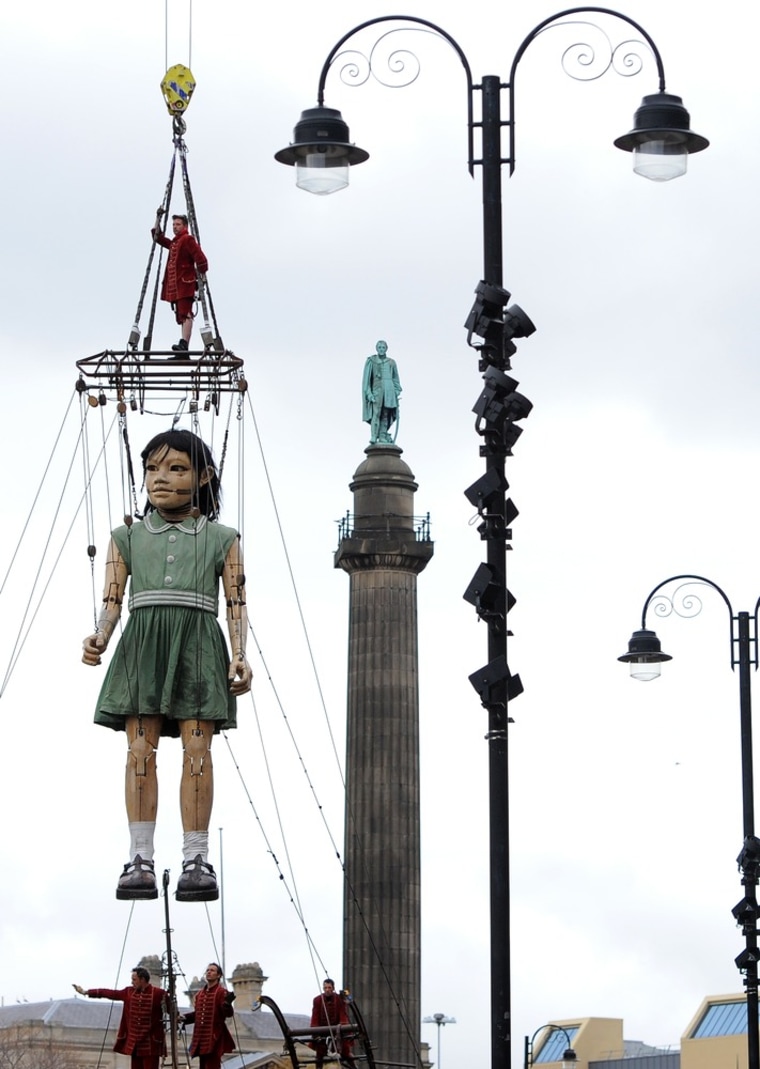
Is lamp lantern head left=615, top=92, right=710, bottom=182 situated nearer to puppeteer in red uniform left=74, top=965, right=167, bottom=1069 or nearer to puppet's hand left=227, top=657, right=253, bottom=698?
puppet's hand left=227, top=657, right=253, bottom=698

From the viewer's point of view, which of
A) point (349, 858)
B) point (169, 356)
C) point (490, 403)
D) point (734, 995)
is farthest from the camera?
point (734, 995)

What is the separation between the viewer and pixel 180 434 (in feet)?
81.4

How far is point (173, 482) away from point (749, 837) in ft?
49.8

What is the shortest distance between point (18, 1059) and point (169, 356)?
59.6 m

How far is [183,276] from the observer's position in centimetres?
2572

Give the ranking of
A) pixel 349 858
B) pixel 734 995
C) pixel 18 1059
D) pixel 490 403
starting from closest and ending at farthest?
pixel 490 403
pixel 349 858
pixel 18 1059
pixel 734 995

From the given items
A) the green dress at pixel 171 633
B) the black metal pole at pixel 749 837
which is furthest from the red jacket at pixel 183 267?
the black metal pole at pixel 749 837

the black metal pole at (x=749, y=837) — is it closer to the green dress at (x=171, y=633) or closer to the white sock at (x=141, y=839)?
the green dress at (x=171, y=633)

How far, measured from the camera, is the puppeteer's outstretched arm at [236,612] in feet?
78.6

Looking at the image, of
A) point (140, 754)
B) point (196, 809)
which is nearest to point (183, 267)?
point (140, 754)

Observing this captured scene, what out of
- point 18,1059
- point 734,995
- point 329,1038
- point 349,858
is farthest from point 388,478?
point 329,1038

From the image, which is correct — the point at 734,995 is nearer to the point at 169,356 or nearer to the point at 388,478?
the point at 388,478

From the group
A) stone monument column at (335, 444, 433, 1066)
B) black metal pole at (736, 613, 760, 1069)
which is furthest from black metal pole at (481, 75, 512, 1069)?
stone monument column at (335, 444, 433, 1066)

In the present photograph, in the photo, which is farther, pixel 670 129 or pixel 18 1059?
pixel 18 1059
